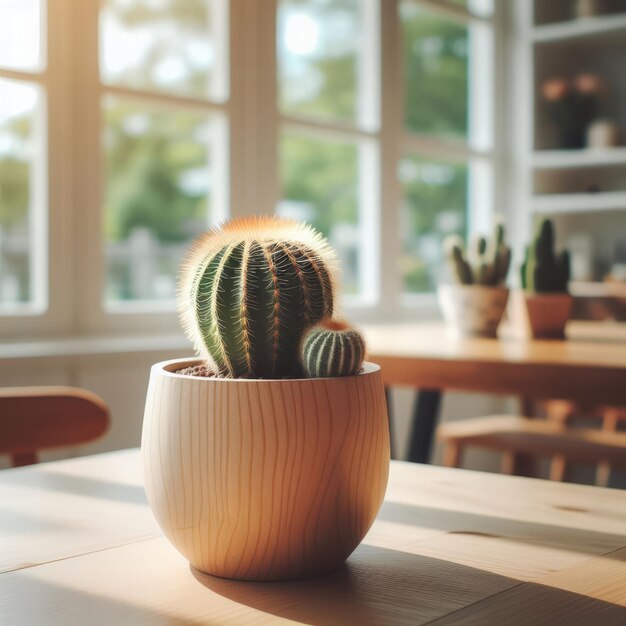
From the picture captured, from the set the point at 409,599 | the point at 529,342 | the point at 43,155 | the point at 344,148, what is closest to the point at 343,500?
the point at 409,599

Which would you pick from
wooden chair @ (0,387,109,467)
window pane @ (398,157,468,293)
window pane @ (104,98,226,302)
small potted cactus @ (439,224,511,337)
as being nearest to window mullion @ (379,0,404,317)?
window pane @ (398,157,468,293)

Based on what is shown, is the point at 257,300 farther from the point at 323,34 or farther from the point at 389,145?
the point at 323,34

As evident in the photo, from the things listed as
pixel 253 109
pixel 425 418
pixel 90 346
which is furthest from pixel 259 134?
pixel 425 418

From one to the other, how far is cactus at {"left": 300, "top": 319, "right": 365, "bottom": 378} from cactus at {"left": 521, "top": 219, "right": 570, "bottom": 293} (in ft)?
5.08

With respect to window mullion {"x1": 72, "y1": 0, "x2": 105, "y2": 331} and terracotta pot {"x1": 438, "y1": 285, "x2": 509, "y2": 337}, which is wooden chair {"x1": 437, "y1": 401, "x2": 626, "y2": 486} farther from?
window mullion {"x1": 72, "y1": 0, "x2": 105, "y2": 331}

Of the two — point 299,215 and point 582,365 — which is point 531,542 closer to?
point 582,365

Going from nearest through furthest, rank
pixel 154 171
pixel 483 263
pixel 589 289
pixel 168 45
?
pixel 483 263, pixel 589 289, pixel 168 45, pixel 154 171

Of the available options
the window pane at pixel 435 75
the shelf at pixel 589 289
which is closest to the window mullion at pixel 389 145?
the window pane at pixel 435 75

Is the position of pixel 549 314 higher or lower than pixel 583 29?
lower

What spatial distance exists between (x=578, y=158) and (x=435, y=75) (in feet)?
2.35

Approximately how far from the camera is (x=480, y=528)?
1.91 ft

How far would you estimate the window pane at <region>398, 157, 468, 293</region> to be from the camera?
3768 millimetres

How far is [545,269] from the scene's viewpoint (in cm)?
200

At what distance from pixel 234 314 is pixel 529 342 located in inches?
58.1
